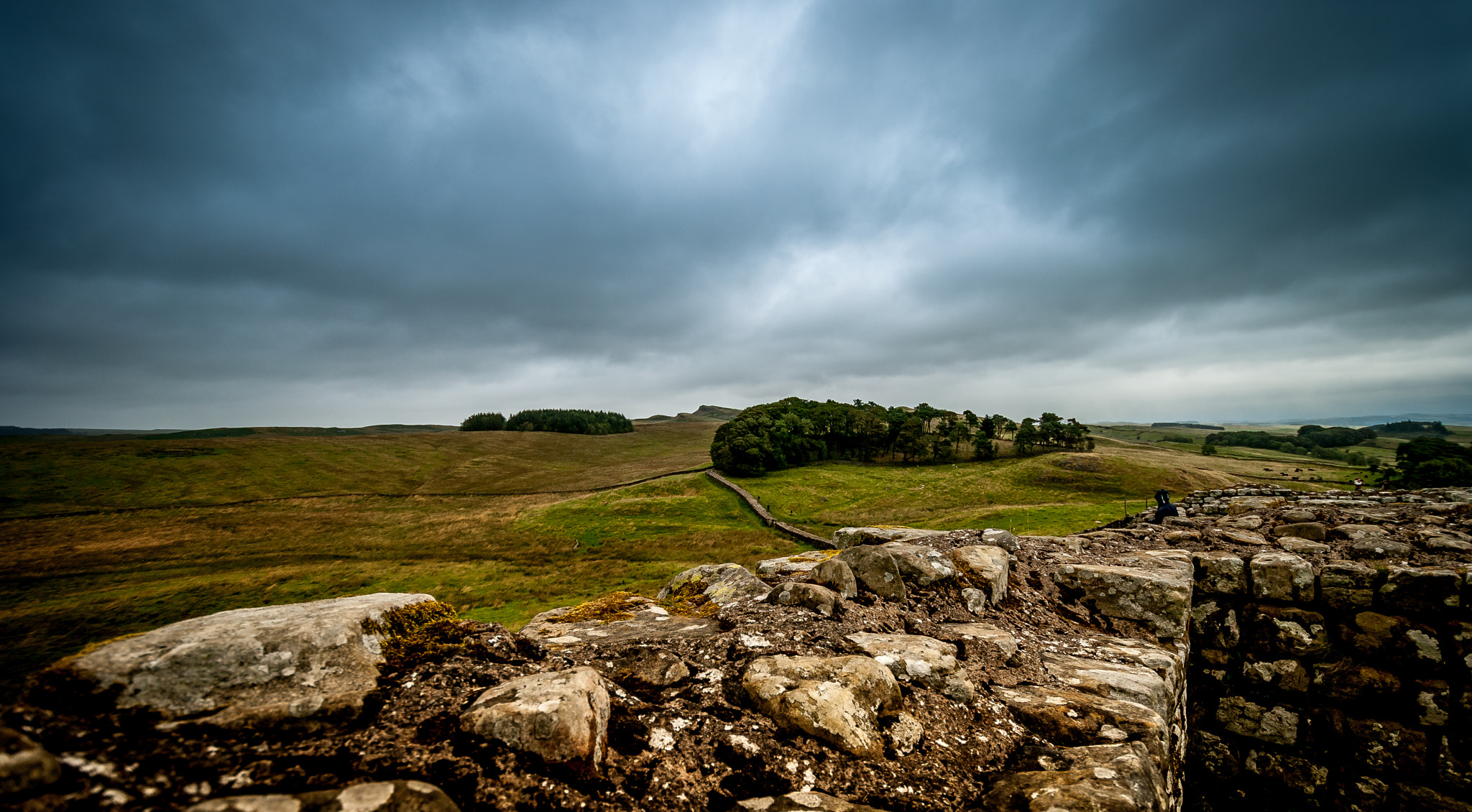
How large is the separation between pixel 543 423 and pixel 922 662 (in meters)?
157

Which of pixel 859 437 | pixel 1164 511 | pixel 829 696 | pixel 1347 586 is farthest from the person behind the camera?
pixel 859 437

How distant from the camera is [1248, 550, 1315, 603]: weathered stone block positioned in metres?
7.19

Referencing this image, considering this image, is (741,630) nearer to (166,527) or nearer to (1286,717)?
(1286,717)

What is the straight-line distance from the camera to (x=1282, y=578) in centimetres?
728

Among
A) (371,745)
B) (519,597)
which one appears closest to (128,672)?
(371,745)

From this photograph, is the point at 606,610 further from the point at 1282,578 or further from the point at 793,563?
the point at 1282,578

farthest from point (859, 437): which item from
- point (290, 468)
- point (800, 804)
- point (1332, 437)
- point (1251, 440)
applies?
point (1332, 437)

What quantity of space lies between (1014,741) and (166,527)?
75272mm

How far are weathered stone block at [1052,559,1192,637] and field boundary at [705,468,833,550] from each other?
23.7 m

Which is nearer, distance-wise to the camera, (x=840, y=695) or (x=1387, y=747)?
(x=840, y=695)

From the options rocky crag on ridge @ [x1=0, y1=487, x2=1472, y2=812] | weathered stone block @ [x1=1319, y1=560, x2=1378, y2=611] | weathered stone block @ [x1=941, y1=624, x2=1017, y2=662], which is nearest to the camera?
rocky crag on ridge @ [x1=0, y1=487, x2=1472, y2=812]

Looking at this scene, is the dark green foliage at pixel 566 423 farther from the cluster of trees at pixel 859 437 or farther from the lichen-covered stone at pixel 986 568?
the lichen-covered stone at pixel 986 568

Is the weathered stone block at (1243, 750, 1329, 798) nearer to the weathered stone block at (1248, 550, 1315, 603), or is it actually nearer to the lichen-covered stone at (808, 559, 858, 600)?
the weathered stone block at (1248, 550, 1315, 603)

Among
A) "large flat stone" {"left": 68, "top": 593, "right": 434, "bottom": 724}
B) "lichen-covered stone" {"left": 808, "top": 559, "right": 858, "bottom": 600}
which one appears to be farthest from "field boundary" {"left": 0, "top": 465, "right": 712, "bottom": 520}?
"large flat stone" {"left": 68, "top": 593, "right": 434, "bottom": 724}
